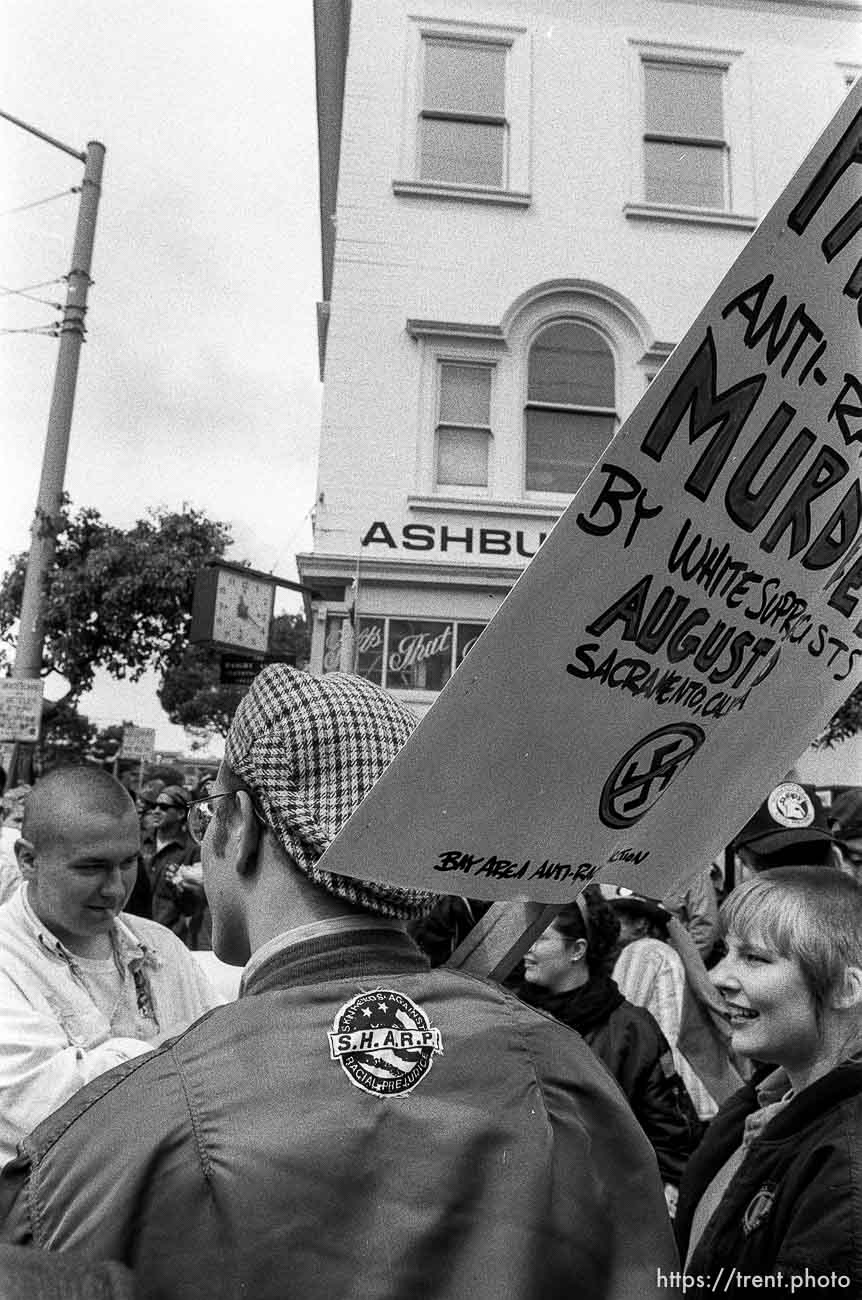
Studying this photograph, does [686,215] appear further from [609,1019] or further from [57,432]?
[609,1019]

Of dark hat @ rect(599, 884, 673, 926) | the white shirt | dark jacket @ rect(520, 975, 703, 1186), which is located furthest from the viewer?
dark hat @ rect(599, 884, 673, 926)

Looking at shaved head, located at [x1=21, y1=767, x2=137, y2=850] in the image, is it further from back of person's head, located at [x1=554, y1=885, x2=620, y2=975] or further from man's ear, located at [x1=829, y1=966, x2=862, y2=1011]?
back of person's head, located at [x1=554, y1=885, x2=620, y2=975]

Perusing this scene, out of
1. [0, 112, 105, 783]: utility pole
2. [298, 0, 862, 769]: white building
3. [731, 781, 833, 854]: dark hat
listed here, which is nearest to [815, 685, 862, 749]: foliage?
[298, 0, 862, 769]: white building

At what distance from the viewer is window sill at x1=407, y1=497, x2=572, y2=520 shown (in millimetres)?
12477

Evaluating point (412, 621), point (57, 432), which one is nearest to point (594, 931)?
point (412, 621)

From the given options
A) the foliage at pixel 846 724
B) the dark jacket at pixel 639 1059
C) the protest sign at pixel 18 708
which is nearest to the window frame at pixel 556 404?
the foliage at pixel 846 724

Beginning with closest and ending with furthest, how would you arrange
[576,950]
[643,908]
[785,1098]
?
[785,1098] → [576,950] → [643,908]

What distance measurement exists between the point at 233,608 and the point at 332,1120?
981cm

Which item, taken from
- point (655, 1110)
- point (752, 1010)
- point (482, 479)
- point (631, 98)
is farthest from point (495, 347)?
point (752, 1010)

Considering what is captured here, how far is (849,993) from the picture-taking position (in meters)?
2.08

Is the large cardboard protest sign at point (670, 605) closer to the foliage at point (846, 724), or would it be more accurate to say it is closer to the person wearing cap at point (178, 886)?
the person wearing cap at point (178, 886)

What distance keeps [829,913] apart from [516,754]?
1071 mm

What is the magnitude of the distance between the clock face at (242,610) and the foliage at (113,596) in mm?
6162

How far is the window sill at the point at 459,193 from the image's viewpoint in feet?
42.9
